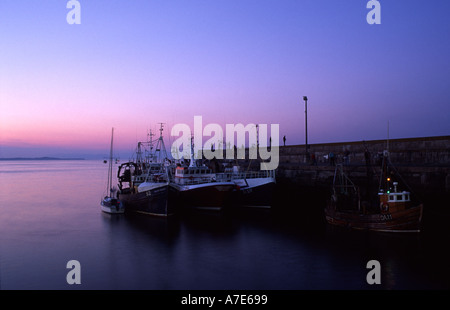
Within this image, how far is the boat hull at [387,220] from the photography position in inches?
897

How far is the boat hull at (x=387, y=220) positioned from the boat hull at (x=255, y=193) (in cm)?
1161

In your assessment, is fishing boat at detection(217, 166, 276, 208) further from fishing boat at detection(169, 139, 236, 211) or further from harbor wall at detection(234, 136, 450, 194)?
harbor wall at detection(234, 136, 450, 194)

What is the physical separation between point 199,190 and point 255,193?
6320 mm

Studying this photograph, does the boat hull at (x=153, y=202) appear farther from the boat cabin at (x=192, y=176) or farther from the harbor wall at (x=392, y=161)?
the harbor wall at (x=392, y=161)

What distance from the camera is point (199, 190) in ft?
116

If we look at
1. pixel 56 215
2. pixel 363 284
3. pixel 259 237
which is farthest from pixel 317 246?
pixel 56 215

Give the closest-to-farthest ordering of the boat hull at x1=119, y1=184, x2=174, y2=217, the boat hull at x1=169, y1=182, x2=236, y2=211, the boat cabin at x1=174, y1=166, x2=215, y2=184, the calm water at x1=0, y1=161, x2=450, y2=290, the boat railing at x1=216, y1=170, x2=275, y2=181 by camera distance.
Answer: the calm water at x1=0, y1=161, x2=450, y2=290
the boat hull at x1=119, y1=184, x2=174, y2=217
the boat hull at x1=169, y1=182, x2=236, y2=211
the boat cabin at x1=174, y1=166, x2=215, y2=184
the boat railing at x1=216, y1=170, x2=275, y2=181

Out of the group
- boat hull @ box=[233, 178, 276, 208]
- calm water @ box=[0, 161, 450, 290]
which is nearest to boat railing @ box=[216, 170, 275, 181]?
boat hull @ box=[233, 178, 276, 208]

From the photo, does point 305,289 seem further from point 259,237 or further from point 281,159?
point 281,159

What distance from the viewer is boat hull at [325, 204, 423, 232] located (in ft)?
74.8

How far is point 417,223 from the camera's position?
904 inches

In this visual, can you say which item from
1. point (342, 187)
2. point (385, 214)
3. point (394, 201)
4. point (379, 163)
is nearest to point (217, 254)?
point (385, 214)

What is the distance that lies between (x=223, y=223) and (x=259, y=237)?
585 centimetres

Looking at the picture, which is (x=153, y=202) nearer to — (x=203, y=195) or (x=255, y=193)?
(x=203, y=195)
